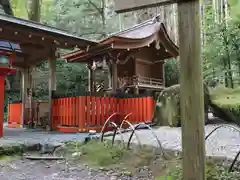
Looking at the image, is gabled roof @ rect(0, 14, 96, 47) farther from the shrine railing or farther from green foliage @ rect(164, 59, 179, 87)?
green foliage @ rect(164, 59, 179, 87)

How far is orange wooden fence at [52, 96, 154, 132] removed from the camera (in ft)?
32.8

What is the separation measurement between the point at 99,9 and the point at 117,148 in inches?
699

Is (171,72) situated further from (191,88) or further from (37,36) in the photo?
(191,88)

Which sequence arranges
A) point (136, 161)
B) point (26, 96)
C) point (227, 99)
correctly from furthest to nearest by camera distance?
Result: point (26, 96) < point (227, 99) < point (136, 161)

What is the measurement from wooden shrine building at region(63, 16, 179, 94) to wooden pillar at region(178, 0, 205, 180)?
827cm

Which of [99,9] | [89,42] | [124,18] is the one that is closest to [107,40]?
[89,42]

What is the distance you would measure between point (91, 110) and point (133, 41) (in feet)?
11.9

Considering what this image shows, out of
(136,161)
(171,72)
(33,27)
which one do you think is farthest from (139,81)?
(136,161)

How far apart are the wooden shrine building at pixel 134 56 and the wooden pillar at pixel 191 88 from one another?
8272mm

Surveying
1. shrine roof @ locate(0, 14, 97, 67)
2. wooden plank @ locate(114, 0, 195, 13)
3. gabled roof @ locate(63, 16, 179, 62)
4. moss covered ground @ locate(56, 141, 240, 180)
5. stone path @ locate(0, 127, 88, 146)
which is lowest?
moss covered ground @ locate(56, 141, 240, 180)

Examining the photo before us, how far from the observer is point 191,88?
2.41 metres

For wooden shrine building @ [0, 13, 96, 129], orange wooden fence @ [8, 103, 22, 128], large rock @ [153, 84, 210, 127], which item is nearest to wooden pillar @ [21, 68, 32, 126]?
wooden shrine building @ [0, 13, 96, 129]

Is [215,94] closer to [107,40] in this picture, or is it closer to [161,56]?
[107,40]

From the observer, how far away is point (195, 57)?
2412mm
